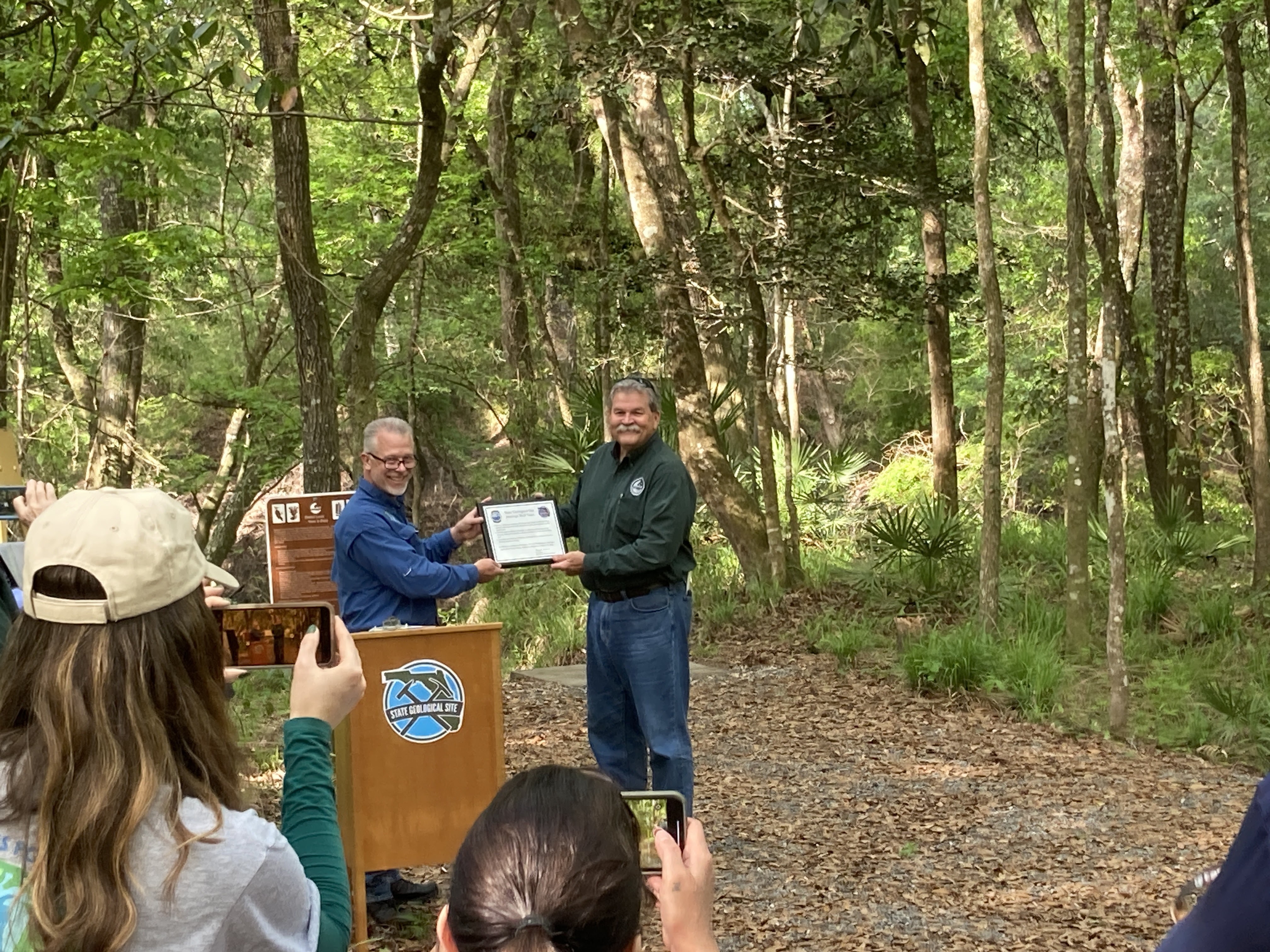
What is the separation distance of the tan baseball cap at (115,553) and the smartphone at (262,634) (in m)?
0.50

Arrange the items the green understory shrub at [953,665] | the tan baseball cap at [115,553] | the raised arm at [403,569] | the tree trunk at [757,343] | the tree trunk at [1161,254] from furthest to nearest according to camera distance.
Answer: the tree trunk at [1161,254] → the tree trunk at [757,343] → the green understory shrub at [953,665] → the raised arm at [403,569] → the tan baseball cap at [115,553]

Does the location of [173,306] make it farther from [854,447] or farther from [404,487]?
[404,487]

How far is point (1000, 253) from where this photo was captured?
15141mm

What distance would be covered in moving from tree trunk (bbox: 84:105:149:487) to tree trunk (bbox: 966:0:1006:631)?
29.9ft

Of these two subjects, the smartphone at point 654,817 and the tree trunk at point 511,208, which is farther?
the tree trunk at point 511,208

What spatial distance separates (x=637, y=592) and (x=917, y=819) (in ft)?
8.38

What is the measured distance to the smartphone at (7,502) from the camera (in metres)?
3.39

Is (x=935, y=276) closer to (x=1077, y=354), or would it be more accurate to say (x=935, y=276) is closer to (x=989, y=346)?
(x=989, y=346)

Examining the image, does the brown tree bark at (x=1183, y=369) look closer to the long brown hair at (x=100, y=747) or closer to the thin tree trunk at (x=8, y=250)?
the thin tree trunk at (x=8, y=250)

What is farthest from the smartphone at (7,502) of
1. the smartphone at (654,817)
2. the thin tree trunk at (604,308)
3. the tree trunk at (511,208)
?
the tree trunk at (511,208)

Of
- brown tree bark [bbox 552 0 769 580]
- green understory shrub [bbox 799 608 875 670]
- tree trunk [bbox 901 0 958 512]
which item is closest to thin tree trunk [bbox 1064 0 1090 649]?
green understory shrub [bbox 799 608 875 670]

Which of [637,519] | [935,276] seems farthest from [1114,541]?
[935,276]

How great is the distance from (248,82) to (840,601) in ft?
30.3

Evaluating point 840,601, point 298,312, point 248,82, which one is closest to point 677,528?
point 248,82
